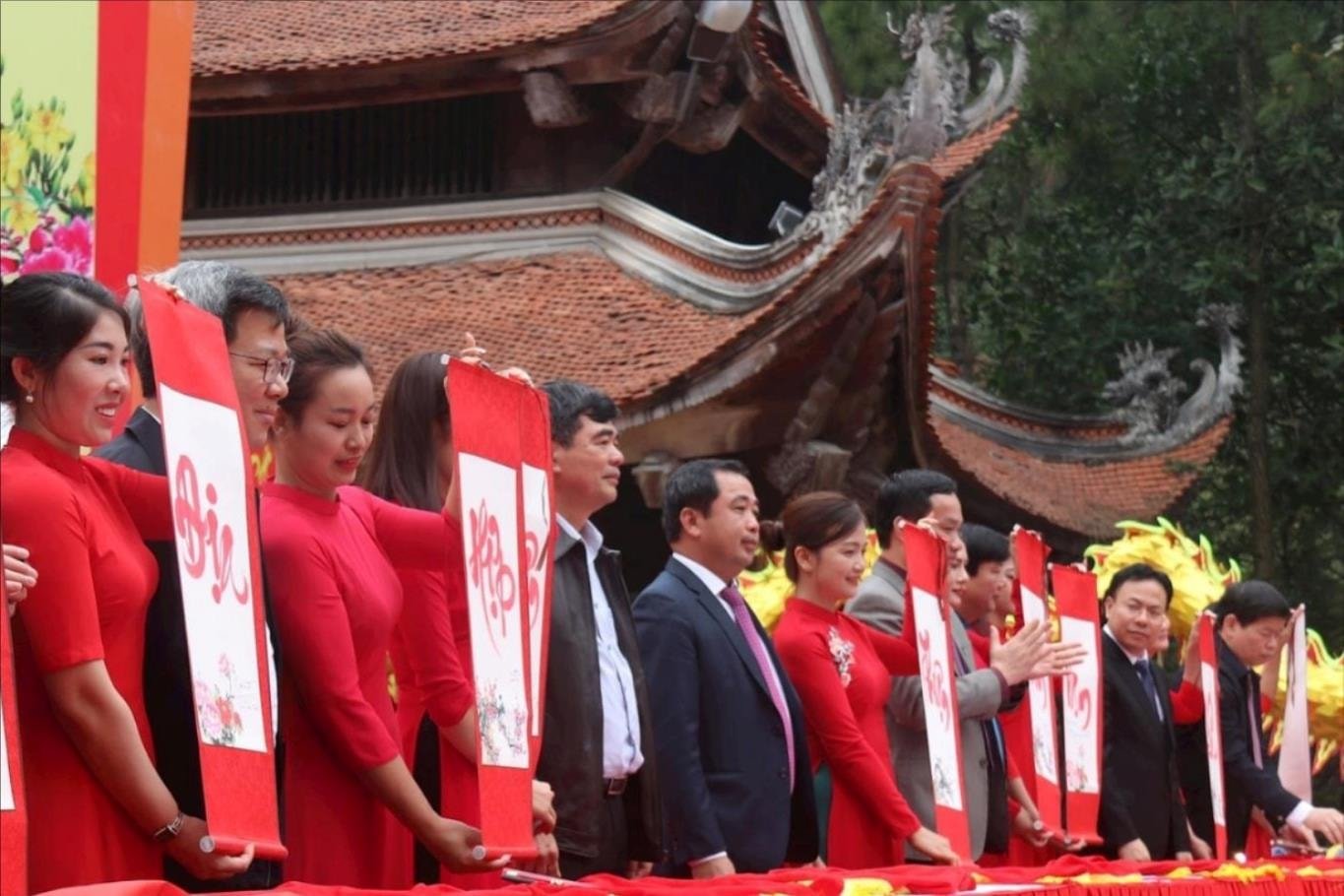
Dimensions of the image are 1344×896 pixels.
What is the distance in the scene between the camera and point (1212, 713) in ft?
22.2

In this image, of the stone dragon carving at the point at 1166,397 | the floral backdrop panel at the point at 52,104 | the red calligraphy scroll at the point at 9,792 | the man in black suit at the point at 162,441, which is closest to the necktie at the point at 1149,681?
the floral backdrop panel at the point at 52,104

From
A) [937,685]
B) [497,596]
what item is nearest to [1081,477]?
[937,685]

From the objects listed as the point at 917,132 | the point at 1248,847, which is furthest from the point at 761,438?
the point at 1248,847

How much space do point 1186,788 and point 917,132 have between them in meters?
3.59

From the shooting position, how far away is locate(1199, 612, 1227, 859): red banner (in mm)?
6746

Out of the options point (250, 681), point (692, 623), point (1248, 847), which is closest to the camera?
point (250, 681)

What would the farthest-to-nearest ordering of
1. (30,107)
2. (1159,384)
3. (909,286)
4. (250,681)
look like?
(1159,384) < (909,286) < (30,107) < (250,681)

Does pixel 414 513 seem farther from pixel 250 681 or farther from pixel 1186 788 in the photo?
pixel 1186 788

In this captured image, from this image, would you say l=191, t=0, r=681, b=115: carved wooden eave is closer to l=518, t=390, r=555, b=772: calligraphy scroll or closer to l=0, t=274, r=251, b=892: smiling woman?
l=518, t=390, r=555, b=772: calligraphy scroll

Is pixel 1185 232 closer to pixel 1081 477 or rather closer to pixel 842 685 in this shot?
pixel 1081 477

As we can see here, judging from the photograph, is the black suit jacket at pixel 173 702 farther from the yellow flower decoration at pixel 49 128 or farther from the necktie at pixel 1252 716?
the necktie at pixel 1252 716

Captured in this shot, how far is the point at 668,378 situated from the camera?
10.4m

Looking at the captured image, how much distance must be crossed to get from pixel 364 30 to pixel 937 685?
7922 mm

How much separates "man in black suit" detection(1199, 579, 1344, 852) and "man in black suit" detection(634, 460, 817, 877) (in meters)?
2.58
